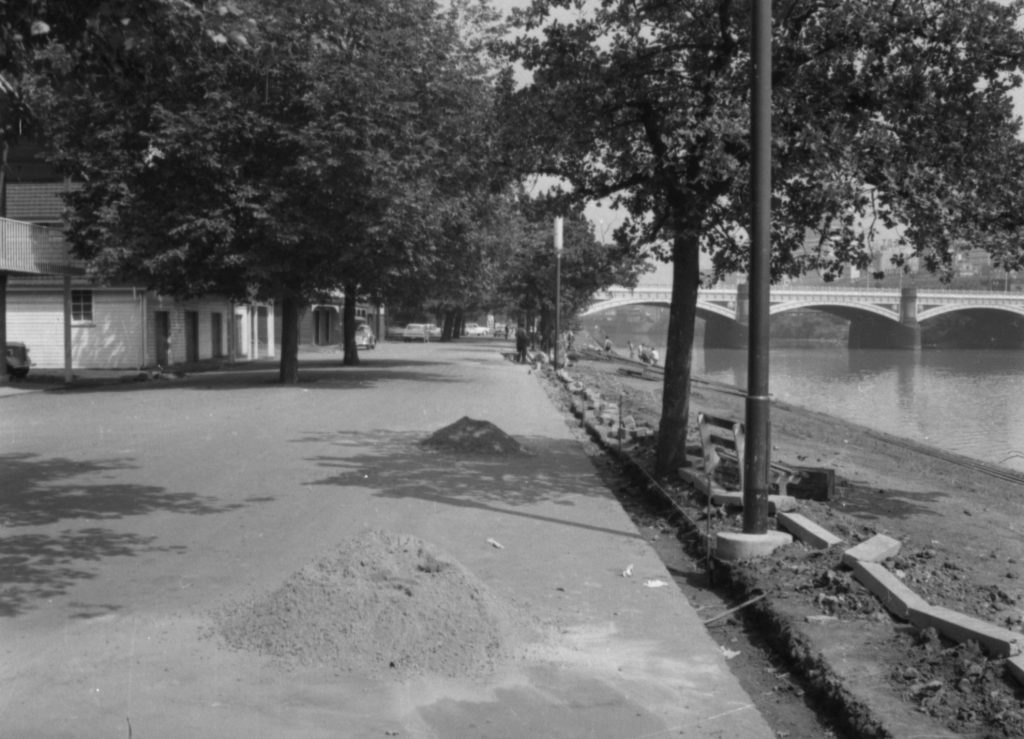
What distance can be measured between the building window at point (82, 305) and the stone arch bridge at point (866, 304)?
34.7 meters

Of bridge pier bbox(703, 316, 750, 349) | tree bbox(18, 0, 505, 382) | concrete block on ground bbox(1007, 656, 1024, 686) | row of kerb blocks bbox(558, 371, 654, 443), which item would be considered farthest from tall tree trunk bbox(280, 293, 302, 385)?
bridge pier bbox(703, 316, 750, 349)

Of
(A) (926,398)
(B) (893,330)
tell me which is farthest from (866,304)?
(A) (926,398)

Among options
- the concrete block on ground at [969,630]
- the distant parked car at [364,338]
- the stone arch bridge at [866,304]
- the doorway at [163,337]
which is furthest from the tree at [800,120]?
the stone arch bridge at [866,304]

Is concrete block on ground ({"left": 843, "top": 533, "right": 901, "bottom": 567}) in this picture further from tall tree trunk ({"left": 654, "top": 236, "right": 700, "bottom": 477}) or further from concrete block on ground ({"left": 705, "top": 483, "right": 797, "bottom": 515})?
tall tree trunk ({"left": 654, "top": 236, "right": 700, "bottom": 477})

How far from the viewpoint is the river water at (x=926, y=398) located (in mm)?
23875

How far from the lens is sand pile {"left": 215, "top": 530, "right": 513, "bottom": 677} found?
517 centimetres

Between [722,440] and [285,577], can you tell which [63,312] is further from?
[285,577]

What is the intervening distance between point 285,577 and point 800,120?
6310 mm

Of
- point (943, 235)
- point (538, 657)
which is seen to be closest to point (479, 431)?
point (943, 235)

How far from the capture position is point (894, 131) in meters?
9.89

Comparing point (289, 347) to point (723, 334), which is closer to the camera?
point (289, 347)

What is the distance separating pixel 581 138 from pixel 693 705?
7661 millimetres

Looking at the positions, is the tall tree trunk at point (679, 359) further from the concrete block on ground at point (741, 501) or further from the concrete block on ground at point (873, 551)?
the concrete block on ground at point (873, 551)

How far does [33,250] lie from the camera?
27.6 m
